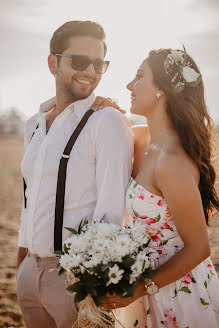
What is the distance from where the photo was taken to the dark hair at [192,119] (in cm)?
267

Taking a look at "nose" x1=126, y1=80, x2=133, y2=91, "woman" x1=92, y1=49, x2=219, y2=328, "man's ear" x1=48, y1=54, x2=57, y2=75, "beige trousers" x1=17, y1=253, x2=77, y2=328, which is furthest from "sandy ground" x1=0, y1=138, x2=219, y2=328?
"nose" x1=126, y1=80, x2=133, y2=91

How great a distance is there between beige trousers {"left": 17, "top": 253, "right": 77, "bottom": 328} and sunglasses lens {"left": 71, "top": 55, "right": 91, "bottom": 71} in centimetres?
148

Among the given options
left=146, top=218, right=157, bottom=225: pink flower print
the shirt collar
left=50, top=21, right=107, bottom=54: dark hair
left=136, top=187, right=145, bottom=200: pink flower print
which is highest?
left=50, top=21, right=107, bottom=54: dark hair

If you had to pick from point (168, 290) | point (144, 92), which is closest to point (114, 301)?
point (168, 290)

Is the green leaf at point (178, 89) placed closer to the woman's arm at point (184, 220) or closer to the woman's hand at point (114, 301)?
the woman's arm at point (184, 220)

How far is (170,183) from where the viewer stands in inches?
95.0

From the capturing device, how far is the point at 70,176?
2.59 meters

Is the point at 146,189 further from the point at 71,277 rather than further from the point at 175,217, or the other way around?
the point at 71,277

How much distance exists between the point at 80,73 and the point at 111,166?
0.92 meters

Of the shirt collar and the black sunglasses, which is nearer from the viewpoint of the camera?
the shirt collar

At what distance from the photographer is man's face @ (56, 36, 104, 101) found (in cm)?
300

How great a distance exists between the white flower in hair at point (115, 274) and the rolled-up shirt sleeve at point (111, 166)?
48 centimetres

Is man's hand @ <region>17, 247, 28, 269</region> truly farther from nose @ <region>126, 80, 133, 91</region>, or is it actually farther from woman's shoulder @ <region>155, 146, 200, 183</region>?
nose @ <region>126, 80, 133, 91</region>

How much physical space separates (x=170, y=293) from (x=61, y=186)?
1.06m
